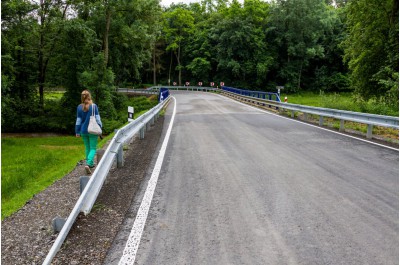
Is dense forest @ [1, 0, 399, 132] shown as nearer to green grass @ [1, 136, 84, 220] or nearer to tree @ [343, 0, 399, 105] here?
tree @ [343, 0, 399, 105]

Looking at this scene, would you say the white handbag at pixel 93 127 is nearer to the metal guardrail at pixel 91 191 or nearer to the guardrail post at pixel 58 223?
the metal guardrail at pixel 91 191

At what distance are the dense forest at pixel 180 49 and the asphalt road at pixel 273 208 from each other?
10.9 meters

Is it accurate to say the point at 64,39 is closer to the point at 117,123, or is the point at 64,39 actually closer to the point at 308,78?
the point at 117,123

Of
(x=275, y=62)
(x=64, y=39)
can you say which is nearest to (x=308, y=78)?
(x=275, y=62)

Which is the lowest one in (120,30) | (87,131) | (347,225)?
(347,225)

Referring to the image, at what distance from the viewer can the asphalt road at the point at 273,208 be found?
3762 millimetres

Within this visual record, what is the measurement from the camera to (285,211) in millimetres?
4922

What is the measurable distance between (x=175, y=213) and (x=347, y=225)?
7.29ft

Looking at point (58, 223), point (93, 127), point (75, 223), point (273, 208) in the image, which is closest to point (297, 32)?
point (93, 127)

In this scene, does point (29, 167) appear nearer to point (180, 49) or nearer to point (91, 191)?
point (91, 191)

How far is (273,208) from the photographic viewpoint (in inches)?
198

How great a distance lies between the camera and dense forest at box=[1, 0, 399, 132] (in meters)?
21.5

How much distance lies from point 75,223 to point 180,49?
258ft

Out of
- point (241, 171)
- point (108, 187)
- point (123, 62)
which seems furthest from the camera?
point (123, 62)
